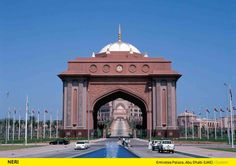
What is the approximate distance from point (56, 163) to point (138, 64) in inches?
2716

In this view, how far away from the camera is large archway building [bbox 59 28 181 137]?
243 ft

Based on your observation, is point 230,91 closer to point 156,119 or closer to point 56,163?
point 156,119

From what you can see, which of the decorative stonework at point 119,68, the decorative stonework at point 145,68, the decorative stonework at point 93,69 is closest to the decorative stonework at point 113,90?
the decorative stonework at point 93,69

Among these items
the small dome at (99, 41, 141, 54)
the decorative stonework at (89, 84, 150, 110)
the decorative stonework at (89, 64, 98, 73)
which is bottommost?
the decorative stonework at (89, 84, 150, 110)

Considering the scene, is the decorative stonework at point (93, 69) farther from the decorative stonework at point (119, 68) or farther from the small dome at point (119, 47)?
the small dome at point (119, 47)

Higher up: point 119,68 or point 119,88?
point 119,68

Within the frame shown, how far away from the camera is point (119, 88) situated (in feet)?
254

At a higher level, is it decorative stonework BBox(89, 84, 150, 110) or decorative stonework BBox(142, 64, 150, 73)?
decorative stonework BBox(142, 64, 150, 73)

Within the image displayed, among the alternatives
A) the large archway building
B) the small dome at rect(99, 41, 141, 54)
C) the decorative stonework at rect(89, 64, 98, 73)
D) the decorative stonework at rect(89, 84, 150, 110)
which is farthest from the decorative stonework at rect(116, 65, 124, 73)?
the small dome at rect(99, 41, 141, 54)

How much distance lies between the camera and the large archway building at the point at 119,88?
74000mm

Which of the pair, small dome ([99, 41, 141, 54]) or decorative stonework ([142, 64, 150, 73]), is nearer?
decorative stonework ([142, 64, 150, 73])

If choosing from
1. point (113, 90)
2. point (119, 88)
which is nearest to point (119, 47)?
point (119, 88)

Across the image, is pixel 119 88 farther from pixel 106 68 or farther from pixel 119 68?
pixel 106 68

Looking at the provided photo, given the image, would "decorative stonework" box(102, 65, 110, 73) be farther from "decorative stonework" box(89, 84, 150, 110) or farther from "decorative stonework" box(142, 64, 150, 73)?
→ "decorative stonework" box(142, 64, 150, 73)
